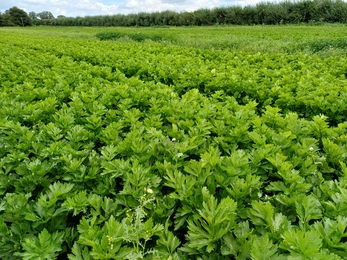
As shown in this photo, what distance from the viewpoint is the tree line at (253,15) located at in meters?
40.3

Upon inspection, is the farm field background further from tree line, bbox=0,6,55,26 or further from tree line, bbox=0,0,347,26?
tree line, bbox=0,6,55,26

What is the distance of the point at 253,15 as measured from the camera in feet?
162

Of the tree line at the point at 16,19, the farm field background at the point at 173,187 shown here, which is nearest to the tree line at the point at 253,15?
the tree line at the point at 16,19

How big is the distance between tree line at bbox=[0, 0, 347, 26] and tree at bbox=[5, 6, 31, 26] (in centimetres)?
3871

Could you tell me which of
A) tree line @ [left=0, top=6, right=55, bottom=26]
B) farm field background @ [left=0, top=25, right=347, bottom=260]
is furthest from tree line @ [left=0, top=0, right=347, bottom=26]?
farm field background @ [left=0, top=25, right=347, bottom=260]

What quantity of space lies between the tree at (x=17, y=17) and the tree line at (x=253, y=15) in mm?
38709

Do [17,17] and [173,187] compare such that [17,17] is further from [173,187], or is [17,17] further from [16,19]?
[173,187]

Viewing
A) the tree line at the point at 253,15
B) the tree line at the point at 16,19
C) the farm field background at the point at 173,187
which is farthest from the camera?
the tree line at the point at 16,19

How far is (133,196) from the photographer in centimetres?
184

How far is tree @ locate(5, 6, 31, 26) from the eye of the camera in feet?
309

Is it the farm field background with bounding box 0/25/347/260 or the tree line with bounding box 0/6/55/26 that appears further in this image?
the tree line with bounding box 0/6/55/26

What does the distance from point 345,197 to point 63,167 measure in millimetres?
1861

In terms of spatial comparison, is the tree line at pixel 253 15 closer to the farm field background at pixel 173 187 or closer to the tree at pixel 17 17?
the tree at pixel 17 17

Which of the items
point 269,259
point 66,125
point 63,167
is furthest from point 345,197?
point 66,125
